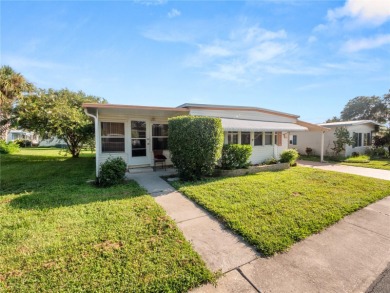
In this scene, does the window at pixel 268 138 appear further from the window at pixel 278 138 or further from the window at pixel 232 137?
the window at pixel 232 137

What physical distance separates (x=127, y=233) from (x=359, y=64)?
54.4 ft

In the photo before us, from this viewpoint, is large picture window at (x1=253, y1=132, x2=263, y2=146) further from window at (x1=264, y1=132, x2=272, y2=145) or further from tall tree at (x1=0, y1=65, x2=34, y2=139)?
tall tree at (x1=0, y1=65, x2=34, y2=139)

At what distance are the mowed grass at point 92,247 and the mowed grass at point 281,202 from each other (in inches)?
57.3

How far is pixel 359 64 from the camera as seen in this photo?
1222cm

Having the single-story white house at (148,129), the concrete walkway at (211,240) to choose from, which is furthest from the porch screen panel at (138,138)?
the concrete walkway at (211,240)

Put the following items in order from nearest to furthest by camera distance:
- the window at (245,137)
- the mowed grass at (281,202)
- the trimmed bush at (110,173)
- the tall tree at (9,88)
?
the mowed grass at (281,202) → the trimmed bush at (110,173) → the window at (245,137) → the tall tree at (9,88)

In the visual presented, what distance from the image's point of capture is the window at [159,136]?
36.4 feet

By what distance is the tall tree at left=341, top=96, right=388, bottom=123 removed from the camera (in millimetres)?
37050

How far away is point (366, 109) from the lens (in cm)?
3988

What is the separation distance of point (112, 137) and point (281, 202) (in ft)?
28.9

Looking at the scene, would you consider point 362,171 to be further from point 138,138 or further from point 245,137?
point 138,138

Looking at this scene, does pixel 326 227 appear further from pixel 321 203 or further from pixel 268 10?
pixel 268 10

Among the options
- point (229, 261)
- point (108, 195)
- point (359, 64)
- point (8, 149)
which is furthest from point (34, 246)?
point (8, 149)

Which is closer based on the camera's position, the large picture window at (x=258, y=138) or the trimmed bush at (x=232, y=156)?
the trimmed bush at (x=232, y=156)
